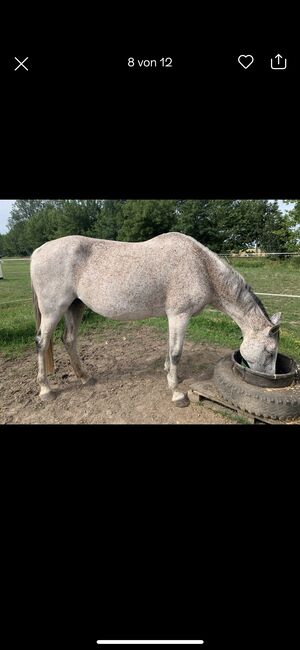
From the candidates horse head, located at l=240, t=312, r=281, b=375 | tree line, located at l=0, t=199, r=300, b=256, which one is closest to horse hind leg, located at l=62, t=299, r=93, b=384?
horse head, located at l=240, t=312, r=281, b=375

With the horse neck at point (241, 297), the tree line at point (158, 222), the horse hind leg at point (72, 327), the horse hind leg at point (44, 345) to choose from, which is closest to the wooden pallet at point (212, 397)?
the horse neck at point (241, 297)

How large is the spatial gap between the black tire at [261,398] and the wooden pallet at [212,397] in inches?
1.4

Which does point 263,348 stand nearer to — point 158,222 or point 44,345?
point 44,345

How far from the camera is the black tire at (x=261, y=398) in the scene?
2.38 m

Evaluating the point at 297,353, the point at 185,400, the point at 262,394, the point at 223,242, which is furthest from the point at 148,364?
the point at 223,242

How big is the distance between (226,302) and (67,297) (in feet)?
5.55

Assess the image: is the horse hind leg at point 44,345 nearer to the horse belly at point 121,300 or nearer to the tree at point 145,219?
the horse belly at point 121,300

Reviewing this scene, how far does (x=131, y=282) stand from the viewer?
2764 millimetres

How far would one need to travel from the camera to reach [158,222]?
13.1 metres

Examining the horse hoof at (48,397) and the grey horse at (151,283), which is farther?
the horse hoof at (48,397)

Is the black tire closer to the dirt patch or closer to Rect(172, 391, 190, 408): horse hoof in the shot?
the dirt patch

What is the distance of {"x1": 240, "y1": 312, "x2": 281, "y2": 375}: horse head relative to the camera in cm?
270

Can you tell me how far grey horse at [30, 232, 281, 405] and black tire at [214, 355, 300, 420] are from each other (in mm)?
290

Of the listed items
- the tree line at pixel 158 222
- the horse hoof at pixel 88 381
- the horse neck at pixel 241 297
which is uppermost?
the tree line at pixel 158 222
